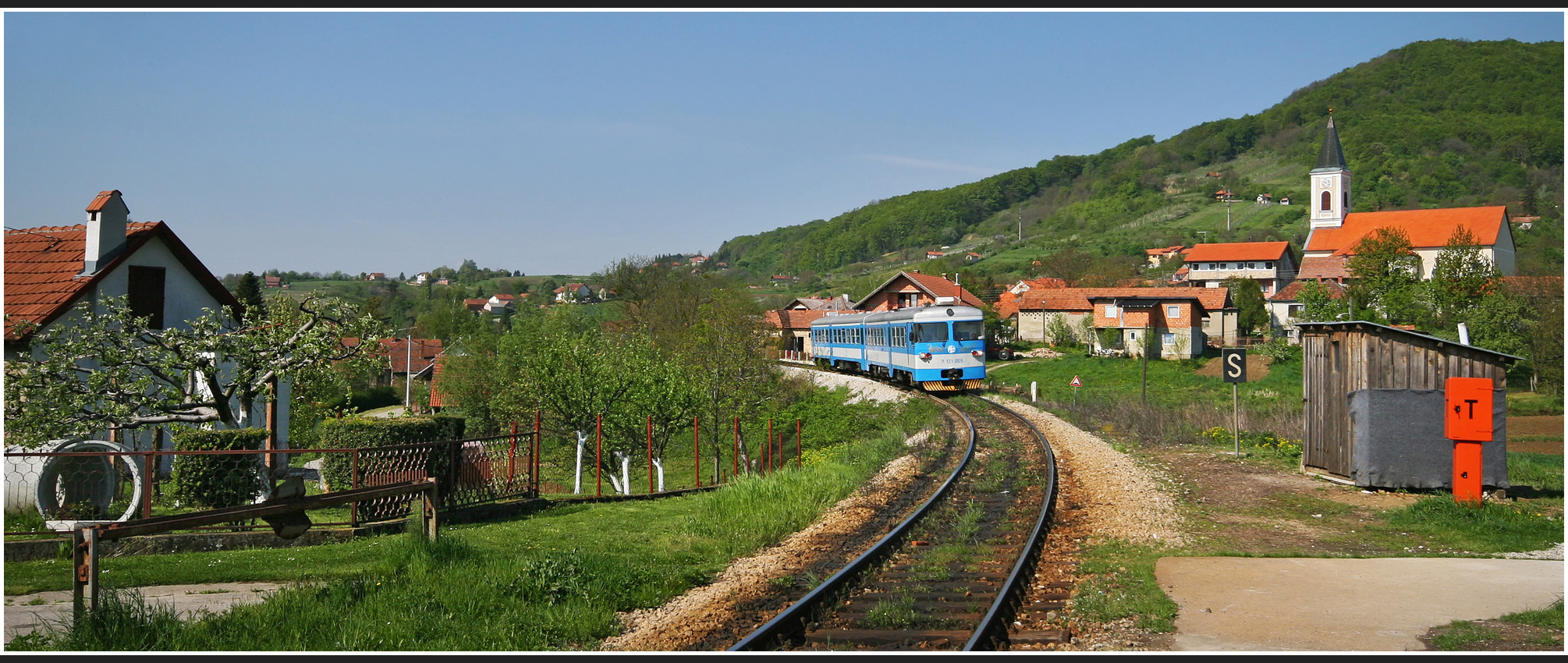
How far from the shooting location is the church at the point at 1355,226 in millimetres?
90575

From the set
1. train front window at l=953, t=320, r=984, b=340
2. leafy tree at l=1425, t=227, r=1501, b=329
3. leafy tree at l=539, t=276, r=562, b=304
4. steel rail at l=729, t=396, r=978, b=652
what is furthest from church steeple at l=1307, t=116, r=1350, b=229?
steel rail at l=729, t=396, r=978, b=652

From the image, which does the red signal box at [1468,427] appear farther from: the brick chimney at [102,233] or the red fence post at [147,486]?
the brick chimney at [102,233]

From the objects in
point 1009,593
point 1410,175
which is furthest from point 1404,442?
point 1410,175

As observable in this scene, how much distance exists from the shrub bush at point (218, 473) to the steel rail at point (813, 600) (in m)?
7.37

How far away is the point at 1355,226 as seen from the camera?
10556 cm

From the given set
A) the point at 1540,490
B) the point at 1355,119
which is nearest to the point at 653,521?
the point at 1540,490

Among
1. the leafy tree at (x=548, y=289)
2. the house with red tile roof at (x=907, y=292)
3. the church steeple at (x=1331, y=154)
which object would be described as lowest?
the house with red tile roof at (x=907, y=292)

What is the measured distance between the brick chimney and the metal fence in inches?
274

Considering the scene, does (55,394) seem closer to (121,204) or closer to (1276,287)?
(121,204)

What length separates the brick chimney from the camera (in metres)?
18.0

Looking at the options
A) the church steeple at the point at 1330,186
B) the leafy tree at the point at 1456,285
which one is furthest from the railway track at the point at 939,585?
the church steeple at the point at 1330,186

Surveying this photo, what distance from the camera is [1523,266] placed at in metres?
79.2

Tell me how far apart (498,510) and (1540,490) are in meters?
13.3

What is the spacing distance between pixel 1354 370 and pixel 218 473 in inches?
559
